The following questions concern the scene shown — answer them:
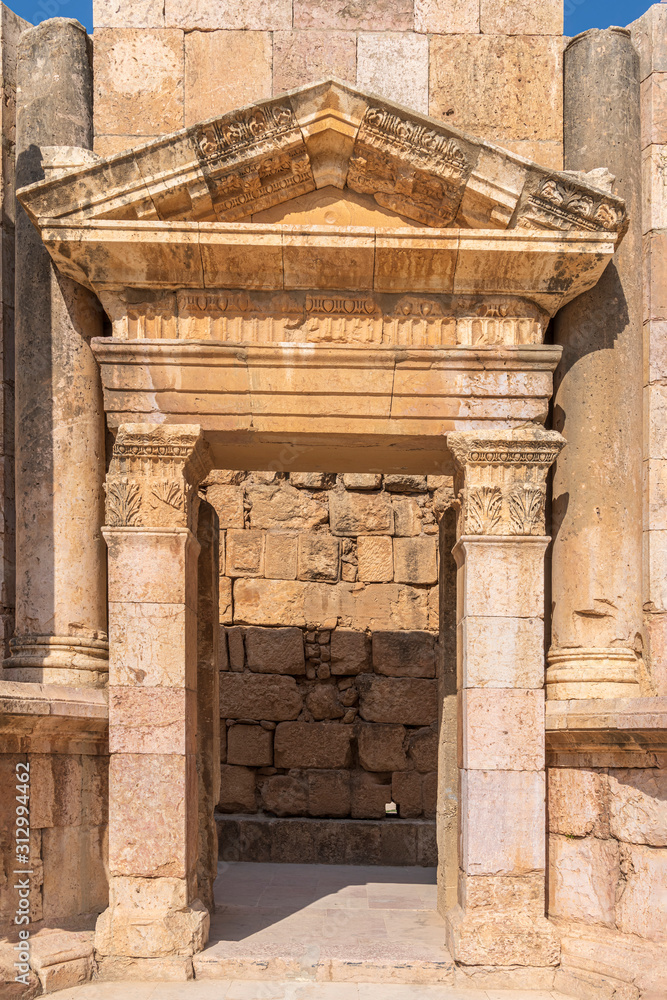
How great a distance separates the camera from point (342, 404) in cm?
566

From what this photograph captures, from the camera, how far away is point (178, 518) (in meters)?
5.55

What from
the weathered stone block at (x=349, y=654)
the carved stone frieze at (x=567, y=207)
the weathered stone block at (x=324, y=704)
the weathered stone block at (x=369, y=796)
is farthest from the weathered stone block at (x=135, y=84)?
the weathered stone block at (x=369, y=796)

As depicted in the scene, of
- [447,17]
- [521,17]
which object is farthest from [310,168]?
[521,17]

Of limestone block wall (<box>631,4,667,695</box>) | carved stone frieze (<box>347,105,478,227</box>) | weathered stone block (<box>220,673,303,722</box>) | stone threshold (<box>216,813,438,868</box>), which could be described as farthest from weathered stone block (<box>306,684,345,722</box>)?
carved stone frieze (<box>347,105,478,227</box>)

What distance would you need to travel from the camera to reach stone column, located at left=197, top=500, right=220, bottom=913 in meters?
6.68

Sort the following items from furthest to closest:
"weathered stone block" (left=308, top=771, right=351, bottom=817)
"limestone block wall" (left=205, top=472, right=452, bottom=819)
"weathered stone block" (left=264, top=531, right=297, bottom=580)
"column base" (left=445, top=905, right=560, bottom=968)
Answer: "weathered stone block" (left=264, top=531, right=297, bottom=580) → "limestone block wall" (left=205, top=472, right=452, bottom=819) → "weathered stone block" (left=308, top=771, right=351, bottom=817) → "column base" (left=445, top=905, right=560, bottom=968)

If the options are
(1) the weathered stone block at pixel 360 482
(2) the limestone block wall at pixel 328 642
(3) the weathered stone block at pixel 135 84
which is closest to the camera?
(3) the weathered stone block at pixel 135 84

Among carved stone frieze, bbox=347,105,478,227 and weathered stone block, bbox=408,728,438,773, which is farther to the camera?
weathered stone block, bbox=408,728,438,773

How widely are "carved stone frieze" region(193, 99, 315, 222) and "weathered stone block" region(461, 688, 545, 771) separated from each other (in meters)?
3.18

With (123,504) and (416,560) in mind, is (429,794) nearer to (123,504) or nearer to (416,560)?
(416,560)

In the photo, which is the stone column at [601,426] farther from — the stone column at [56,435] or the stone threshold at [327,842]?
the stone threshold at [327,842]

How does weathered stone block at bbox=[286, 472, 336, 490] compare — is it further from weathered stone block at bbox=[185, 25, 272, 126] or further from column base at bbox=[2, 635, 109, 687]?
column base at bbox=[2, 635, 109, 687]

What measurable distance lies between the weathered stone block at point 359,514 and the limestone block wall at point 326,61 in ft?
17.7

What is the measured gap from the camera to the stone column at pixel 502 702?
17.2 ft
